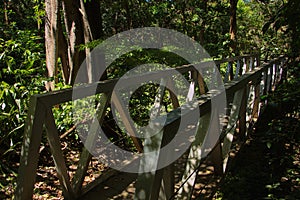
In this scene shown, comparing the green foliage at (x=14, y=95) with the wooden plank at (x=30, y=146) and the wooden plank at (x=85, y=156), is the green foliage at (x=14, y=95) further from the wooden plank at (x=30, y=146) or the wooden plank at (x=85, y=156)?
the wooden plank at (x=30, y=146)

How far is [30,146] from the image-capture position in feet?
6.04

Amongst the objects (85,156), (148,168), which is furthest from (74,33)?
(148,168)

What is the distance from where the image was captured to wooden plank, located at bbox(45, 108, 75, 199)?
1.97 metres

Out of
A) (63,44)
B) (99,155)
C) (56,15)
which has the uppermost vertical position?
(56,15)

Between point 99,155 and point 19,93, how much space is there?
1218 millimetres

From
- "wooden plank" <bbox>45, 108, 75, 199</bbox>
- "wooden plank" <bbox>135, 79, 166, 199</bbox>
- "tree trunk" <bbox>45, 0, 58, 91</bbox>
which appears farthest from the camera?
Answer: "tree trunk" <bbox>45, 0, 58, 91</bbox>

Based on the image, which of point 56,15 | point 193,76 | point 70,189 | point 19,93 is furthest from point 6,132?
point 193,76

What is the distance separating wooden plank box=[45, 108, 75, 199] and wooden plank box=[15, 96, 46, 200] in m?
0.09

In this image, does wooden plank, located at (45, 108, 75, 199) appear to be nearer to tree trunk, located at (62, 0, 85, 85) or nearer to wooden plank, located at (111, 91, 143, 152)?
wooden plank, located at (111, 91, 143, 152)

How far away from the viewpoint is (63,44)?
486 centimetres

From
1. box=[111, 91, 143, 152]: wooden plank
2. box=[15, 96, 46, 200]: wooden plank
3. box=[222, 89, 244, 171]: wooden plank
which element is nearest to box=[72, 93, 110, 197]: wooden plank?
box=[111, 91, 143, 152]: wooden plank

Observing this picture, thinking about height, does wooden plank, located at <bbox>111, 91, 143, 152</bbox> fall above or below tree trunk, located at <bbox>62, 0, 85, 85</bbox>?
below

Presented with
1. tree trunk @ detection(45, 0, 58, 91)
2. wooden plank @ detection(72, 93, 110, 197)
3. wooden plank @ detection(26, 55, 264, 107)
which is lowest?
wooden plank @ detection(72, 93, 110, 197)

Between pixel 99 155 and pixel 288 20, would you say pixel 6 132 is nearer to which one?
pixel 99 155
